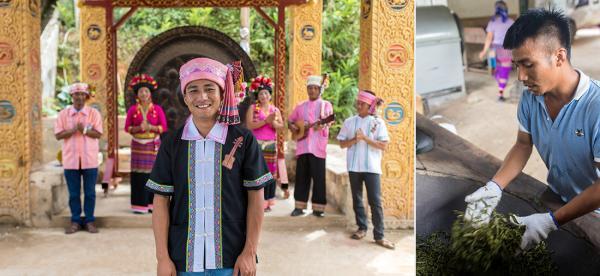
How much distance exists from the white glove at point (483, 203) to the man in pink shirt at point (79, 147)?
3.60 metres

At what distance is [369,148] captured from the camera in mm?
5152

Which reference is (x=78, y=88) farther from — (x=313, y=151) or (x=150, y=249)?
(x=313, y=151)

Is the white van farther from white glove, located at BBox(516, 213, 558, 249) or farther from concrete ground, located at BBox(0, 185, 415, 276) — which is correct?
concrete ground, located at BBox(0, 185, 415, 276)

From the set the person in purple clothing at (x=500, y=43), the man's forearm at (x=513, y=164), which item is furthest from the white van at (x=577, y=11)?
the man's forearm at (x=513, y=164)

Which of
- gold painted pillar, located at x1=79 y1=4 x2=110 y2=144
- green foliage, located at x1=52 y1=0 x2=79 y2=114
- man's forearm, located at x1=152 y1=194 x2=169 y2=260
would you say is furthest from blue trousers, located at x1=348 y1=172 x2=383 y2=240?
green foliage, located at x1=52 y1=0 x2=79 y2=114

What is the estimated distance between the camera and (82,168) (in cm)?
541

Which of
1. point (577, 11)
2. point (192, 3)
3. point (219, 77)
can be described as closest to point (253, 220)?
point (219, 77)

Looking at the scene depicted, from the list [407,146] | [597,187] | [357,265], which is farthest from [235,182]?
[407,146]

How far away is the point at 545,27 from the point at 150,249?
353cm

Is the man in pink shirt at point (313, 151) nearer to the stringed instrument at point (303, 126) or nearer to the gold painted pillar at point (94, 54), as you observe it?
the stringed instrument at point (303, 126)

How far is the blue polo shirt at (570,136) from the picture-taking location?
240 cm

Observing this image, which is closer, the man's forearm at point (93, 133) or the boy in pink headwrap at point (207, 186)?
the boy in pink headwrap at point (207, 186)

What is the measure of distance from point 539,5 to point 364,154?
8.97ft

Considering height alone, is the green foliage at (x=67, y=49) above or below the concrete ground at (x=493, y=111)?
above
